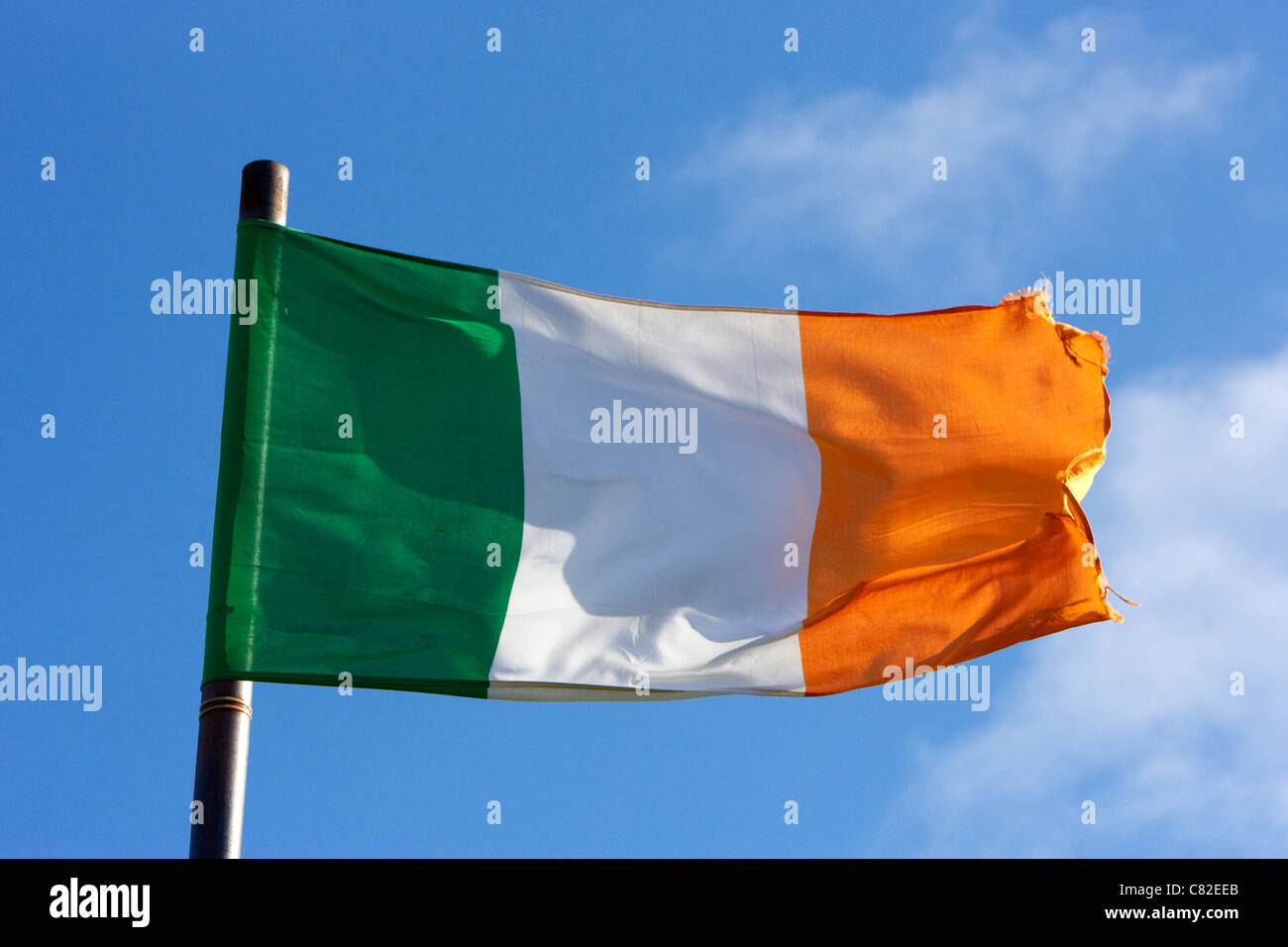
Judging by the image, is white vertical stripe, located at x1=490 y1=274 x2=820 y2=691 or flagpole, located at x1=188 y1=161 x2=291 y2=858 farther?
white vertical stripe, located at x1=490 y1=274 x2=820 y2=691

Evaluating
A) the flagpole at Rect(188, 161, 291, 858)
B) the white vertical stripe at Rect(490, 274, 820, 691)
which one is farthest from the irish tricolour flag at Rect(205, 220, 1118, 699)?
the flagpole at Rect(188, 161, 291, 858)

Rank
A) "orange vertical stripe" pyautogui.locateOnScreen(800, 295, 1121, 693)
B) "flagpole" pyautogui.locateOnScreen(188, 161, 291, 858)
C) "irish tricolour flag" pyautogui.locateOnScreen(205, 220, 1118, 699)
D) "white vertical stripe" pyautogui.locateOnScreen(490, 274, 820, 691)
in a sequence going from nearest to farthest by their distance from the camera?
"flagpole" pyautogui.locateOnScreen(188, 161, 291, 858)
"irish tricolour flag" pyautogui.locateOnScreen(205, 220, 1118, 699)
"white vertical stripe" pyautogui.locateOnScreen(490, 274, 820, 691)
"orange vertical stripe" pyautogui.locateOnScreen(800, 295, 1121, 693)

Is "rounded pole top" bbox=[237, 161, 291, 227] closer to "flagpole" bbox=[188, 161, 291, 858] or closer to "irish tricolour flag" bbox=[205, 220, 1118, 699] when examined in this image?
"irish tricolour flag" bbox=[205, 220, 1118, 699]

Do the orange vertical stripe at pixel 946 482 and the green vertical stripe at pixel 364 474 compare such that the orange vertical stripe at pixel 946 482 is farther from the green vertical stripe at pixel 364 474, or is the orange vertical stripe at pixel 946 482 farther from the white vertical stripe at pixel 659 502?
the green vertical stripe at pixel 364 474

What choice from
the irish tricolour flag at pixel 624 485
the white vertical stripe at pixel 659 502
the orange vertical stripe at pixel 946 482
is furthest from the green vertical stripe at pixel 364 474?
the orange vertical stripe at pixel 946 482

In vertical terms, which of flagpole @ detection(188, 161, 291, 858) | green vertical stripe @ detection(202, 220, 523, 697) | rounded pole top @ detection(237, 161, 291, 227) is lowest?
flagpole @ detection(188, 161, 291, 858)

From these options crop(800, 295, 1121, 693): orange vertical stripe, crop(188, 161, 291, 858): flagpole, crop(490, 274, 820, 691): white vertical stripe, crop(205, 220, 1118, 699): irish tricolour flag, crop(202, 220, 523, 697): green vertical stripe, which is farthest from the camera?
crop(800, 295, 1121, 693): orange vertical stripe

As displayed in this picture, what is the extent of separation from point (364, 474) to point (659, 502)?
1807 mm

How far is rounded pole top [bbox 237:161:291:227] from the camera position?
11180mm

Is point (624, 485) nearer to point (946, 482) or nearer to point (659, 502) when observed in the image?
point (659, 502)

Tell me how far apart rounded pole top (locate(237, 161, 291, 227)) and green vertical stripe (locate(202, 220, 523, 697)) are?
0.29ft

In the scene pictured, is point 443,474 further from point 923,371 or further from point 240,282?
point 923,371

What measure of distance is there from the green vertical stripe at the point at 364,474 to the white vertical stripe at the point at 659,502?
7.8 inches
